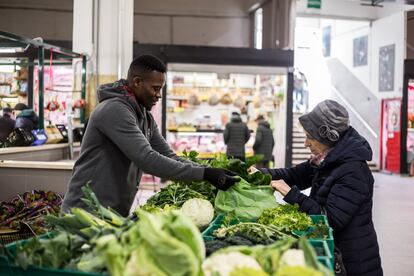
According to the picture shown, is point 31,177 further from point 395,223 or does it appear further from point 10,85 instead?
point 10,85

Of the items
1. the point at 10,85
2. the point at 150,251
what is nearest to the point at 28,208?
the point at 150,251

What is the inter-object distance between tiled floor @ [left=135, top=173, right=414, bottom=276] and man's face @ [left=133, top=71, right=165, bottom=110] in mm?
3492

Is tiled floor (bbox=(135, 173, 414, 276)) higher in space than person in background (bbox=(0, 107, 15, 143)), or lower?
lower

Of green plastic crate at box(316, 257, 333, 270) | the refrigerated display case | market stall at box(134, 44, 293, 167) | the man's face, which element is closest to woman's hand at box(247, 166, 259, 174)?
the man's face

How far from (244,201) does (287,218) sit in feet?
1.26

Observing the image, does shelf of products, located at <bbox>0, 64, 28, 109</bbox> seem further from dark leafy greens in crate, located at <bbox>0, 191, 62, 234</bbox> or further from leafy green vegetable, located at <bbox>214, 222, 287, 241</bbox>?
leafy green vegetable, located at <bbox>214, 222, 287, 241</bbox>

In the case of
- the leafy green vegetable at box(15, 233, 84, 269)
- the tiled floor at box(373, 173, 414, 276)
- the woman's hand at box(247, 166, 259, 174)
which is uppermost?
the woman's hand at box(247, 166, 259, 174)

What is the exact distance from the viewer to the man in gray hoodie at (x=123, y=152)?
2.54 meters

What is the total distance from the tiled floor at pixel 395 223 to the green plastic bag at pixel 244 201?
9.40ft

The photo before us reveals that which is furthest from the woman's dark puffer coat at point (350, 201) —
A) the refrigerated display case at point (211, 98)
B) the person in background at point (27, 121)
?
the refrigerated display case at point (211, 98)

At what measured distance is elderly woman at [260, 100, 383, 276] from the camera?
105 inches

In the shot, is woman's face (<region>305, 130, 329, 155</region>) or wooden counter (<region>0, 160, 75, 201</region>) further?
wooden counter (<region>0, 160, 75, 201</region>)

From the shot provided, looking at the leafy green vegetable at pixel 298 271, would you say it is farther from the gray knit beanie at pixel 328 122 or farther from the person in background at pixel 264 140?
the person in background at pixel 264 140

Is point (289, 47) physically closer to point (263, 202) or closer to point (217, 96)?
point (217, 96)
